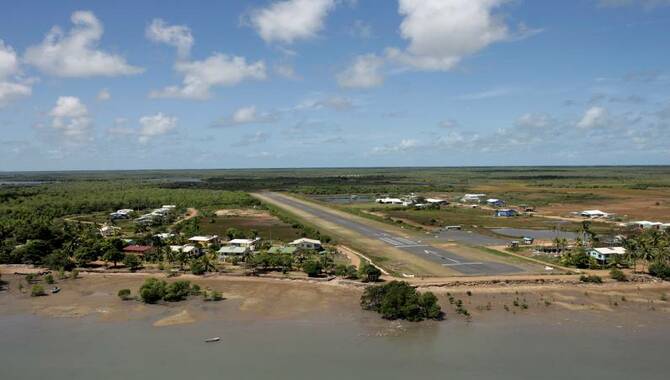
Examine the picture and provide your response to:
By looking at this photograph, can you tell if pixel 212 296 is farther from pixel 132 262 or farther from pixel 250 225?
pixel 250 225

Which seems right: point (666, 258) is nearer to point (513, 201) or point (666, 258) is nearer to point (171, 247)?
point (171, 247)

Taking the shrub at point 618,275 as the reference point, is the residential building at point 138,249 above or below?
above

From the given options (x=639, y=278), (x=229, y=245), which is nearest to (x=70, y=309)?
(x=229, y=245)

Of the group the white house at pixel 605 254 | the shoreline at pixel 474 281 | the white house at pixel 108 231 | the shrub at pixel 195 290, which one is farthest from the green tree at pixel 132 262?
the white house at pixel 605 254

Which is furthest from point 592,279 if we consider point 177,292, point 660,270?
point 177,292

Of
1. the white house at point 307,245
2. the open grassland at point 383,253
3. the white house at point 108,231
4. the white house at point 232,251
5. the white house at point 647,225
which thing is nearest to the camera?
the open grassland at point 383,253

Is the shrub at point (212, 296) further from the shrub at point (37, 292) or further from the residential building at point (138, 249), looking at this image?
the residential building at point (138, 249)

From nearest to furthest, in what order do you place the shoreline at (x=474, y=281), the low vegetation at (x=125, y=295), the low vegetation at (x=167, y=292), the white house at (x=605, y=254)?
the low vegetation at (x=167, y=292) → the low vegetation at (x=125, y=295) → the shoreline at (x=474, y=281) → the white house at (x=605, y=254)

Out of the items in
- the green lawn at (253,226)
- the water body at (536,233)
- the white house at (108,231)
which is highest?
the white house at (108,231)

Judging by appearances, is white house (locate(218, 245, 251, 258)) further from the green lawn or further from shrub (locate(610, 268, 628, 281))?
shrub (locate(610, 268, 628, 281))
